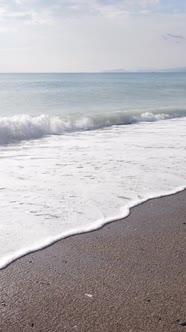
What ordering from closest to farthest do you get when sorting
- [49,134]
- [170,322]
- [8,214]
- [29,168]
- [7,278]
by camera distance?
[170,322] < [7,278] < [8,214] < [29,168] < [49,134]

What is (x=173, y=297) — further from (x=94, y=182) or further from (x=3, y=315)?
(x=94, y=182)

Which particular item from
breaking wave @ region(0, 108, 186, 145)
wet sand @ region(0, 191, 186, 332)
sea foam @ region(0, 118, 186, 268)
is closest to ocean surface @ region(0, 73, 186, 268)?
sea foam @ region(0, 118, 186, 268)

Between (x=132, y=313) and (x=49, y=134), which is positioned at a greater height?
(x=132, y=313)

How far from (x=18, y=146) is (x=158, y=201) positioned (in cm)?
644

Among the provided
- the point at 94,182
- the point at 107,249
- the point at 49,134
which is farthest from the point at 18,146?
the point at 107,249

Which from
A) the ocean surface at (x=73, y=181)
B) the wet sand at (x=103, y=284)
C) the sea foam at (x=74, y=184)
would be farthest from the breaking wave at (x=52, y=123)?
the wet sand at (x=103, y=284)

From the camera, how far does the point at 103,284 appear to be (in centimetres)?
342

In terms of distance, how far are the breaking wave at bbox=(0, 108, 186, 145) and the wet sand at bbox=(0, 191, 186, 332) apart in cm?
859

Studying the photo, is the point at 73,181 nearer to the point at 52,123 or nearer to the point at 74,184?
the point at 74,184

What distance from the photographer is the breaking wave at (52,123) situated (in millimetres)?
13422

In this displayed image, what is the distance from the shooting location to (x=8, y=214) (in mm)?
5148

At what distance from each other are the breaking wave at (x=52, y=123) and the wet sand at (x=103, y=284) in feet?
28.2

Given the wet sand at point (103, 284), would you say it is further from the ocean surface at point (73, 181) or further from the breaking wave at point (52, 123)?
the breaking wave at point (52, 123)

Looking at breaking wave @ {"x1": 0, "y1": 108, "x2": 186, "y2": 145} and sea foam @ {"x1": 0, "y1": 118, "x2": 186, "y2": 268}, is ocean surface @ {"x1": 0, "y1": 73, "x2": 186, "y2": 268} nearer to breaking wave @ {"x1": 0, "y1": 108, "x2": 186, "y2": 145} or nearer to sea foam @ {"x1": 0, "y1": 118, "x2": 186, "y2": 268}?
sea foam @ {"x1": 0, "y1": 118, "x2": 186, "y2": 268}
